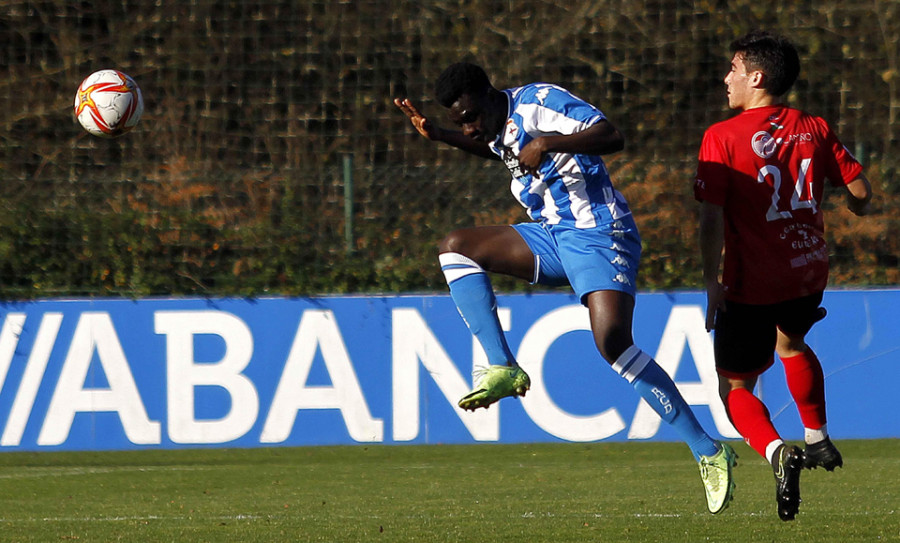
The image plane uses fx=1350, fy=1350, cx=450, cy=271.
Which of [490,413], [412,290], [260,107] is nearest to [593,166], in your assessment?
[490,413]

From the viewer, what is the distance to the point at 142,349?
11.3m

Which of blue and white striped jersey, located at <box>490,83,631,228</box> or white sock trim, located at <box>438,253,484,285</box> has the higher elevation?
blue and white striped jersey, located at <box>490,83,631,228</box>

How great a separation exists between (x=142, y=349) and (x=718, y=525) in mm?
6062

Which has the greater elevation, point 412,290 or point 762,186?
point 762,186

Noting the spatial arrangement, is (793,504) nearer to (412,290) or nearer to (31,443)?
(412,290)

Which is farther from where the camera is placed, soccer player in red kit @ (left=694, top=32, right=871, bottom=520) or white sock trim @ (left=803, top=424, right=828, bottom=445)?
white sock trim @ (left=803, top=424, right=828, bottom=445)

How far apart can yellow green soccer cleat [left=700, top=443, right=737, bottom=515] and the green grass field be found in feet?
1.34

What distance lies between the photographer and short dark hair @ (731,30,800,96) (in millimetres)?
5965

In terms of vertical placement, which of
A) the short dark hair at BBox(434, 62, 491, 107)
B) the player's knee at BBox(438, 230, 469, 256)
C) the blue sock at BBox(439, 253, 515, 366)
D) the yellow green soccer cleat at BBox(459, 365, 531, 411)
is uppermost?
the short dark hair at BBox(434, 62, 491, 107)

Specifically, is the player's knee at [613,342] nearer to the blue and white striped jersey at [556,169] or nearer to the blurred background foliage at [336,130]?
the blue and white striped jersey at [556,169]

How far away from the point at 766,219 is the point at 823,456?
1.16 m

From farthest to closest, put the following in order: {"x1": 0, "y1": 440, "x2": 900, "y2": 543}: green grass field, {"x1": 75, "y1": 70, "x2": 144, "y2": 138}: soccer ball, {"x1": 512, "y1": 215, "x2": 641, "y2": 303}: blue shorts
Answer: {"x1": 75, "y1": 70, "x2": 144, "y2": 138}: soccer ball, {"x1": 0, "y1": 440, "x2": 900, "y2": 543}: green grass field, {"x1": 512, "y1": 215, "x2": 641, "y2": 303}: blue shorts

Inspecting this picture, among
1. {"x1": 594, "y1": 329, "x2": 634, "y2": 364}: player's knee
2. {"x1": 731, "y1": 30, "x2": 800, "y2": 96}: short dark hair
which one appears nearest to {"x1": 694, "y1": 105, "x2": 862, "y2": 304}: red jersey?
{"x1": 731, "y1": 30, "x2": 800, "y2": 96}: short dark hair

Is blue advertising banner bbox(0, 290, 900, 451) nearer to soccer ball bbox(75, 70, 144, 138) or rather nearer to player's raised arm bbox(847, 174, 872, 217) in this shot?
soccer ball bbox(75, 70, 144, 138)
